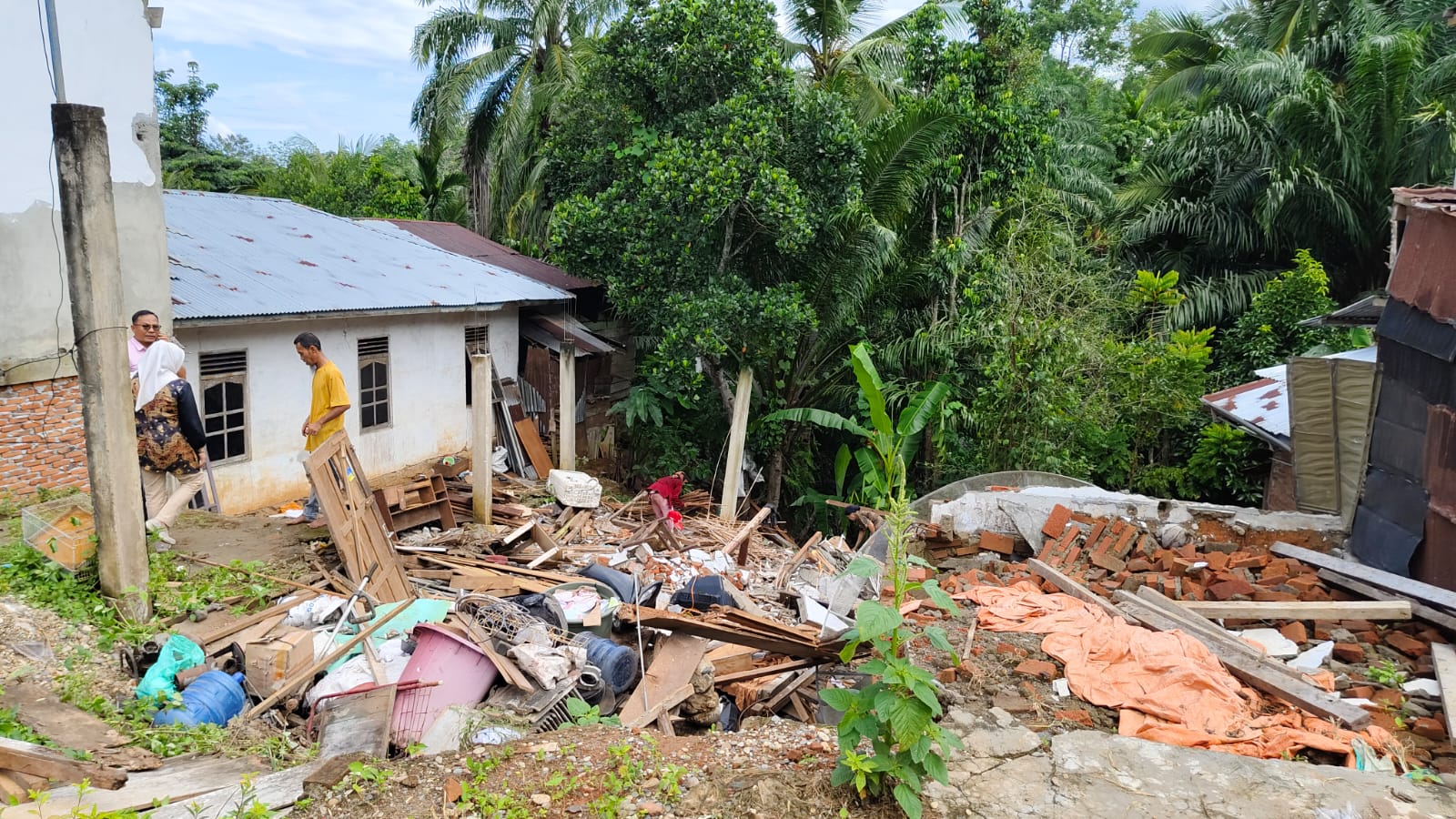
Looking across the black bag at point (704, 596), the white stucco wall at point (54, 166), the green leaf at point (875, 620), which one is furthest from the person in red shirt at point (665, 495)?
the green leaf at point (875, 620)

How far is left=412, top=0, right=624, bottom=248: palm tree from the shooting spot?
1930 cm

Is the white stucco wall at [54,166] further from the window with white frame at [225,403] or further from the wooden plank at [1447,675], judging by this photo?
the wooden plank at [1447,675]

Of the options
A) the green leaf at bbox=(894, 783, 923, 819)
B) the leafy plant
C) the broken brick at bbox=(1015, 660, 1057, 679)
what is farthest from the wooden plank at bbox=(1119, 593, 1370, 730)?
the green leaf at bbox=(894, 783, 923, 819)

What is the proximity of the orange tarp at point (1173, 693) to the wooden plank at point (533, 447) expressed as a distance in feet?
25.4

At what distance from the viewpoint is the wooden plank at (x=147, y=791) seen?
3.54 metres

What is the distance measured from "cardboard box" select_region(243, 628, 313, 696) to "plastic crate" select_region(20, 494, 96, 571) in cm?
148

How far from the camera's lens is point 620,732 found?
15.4ft

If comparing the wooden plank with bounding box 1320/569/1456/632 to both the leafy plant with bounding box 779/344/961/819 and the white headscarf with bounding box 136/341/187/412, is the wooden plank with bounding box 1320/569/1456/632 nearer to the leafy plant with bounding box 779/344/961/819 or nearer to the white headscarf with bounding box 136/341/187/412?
the leafy plant with bounding box 779/344/961/819

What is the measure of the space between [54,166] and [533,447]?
255 inches

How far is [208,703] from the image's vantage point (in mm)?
5074

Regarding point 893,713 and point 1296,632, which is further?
point 1296,632

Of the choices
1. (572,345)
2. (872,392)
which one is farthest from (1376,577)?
(572,345)

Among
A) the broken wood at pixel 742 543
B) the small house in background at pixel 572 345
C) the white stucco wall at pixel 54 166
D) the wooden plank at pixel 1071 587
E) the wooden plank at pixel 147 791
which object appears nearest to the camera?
the wooden plank at pixel 147 791

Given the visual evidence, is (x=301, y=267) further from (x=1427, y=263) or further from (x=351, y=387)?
(x=1427, y=263)
